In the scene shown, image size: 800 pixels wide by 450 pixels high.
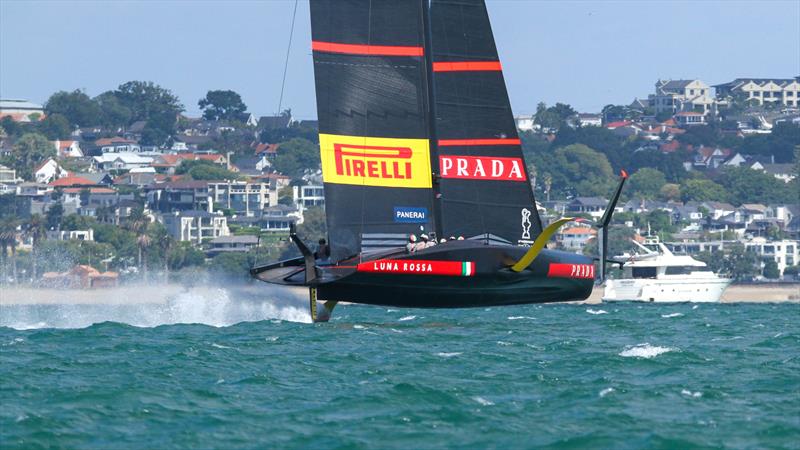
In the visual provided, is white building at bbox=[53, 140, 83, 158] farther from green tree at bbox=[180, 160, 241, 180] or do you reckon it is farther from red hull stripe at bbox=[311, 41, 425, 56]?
red hull stripe at bbox=[311, 41, 425, 56]

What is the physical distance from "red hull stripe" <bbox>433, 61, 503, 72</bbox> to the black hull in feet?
9.29

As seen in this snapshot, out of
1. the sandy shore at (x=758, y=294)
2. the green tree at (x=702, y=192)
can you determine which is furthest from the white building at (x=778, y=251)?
the green tree at (x=702, y=192)

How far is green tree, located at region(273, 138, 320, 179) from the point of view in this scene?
488 feet

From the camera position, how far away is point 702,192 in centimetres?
13562

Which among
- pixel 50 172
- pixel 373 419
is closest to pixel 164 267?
pixel 50 172

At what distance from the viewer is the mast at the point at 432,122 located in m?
27.9

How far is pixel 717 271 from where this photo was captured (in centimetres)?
10156

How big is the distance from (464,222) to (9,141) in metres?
134

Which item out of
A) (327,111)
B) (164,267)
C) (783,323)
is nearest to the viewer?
(327,111)

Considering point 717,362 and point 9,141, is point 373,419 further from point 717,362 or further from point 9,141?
point 9,141

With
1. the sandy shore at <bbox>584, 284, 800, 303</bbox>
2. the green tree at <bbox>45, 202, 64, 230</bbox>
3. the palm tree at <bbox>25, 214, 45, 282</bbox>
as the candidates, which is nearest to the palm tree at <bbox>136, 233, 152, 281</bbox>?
the palm tree at <bbox>25, 214, 45, 282</bbox>

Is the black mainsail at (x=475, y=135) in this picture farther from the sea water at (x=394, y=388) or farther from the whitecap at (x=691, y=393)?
the whitecap at (x=691, y=393)

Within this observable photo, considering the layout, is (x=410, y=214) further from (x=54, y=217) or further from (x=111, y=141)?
(x=111, y=141)

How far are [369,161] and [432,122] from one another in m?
1.19
